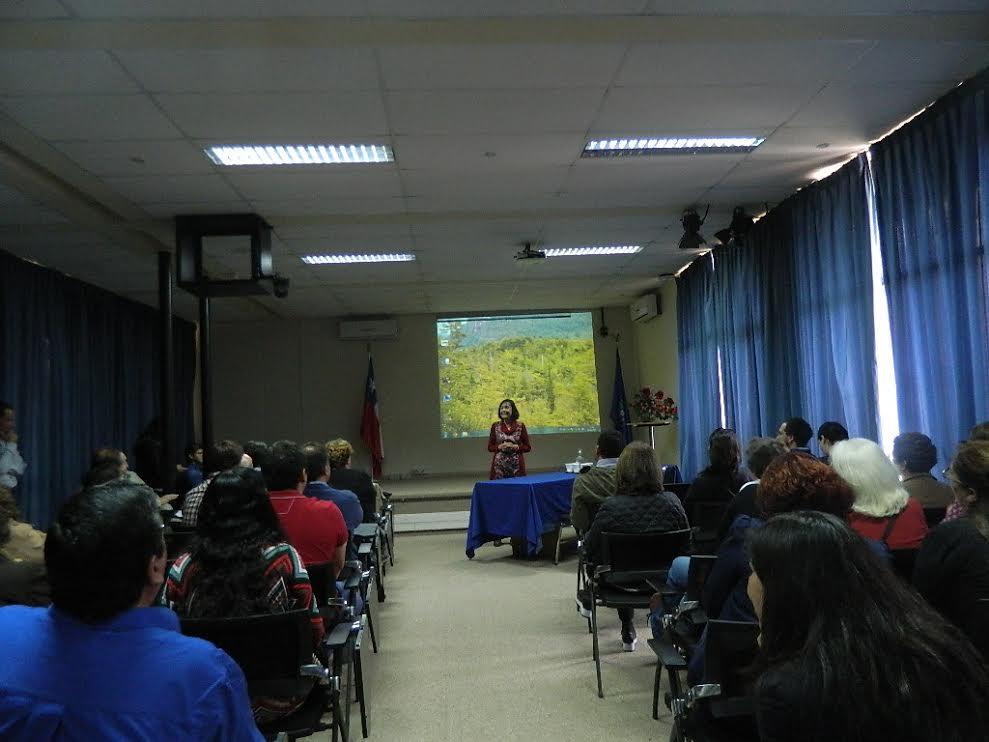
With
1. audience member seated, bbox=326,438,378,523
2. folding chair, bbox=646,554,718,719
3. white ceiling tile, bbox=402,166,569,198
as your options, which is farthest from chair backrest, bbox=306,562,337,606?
white ceiling tile, bbox=402,166,569,198

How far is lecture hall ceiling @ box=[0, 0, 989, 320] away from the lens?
3432 millimetres

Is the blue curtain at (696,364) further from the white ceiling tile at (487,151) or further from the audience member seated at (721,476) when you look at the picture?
the audience member seated at (721,476)

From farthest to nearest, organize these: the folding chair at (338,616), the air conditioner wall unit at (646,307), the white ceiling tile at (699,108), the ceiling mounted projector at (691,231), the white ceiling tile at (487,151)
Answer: the air conditioner wall unit at (646,307), the ceiling mounted projector at (691,231), the white ceiling tile at (487,151), the white ceiling tile at (699,108), the folding chair at (338,616)

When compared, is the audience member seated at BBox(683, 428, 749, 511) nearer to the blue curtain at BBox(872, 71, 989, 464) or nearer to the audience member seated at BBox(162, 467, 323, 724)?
the blue curtain at BBox(872, 71, 989, 464)

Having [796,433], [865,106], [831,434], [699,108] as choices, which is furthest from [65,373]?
[865,106]

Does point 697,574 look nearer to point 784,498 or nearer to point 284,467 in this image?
point 784,498

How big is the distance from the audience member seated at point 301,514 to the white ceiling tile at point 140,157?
2.47 m

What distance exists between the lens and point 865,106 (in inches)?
179

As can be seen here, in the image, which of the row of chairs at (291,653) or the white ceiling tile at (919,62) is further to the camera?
the white ceiling tile at (919,62)

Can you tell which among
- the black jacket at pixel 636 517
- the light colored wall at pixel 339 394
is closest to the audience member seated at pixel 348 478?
the black jacket at pixel 636 517

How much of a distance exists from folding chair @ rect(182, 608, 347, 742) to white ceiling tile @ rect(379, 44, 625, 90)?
2.65 m

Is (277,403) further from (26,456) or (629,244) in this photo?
(629,244)

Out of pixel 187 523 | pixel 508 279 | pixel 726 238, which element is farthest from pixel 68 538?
pixel 508 279

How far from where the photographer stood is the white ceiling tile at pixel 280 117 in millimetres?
4043
